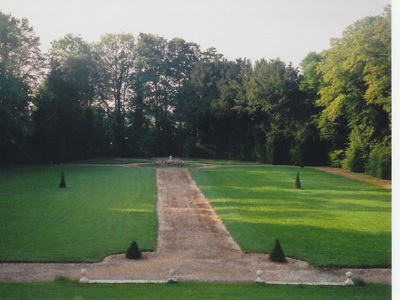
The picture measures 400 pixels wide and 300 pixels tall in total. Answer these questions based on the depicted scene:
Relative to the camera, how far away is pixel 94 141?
45344 mm

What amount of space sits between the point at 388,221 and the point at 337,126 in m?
22.9

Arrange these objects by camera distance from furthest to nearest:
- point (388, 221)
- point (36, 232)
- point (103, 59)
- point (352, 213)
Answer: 1. point (103, 59)
2. point (352, 213)
3. point (388, 221)
4. point (36, 232)

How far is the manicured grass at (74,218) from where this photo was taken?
12023mm

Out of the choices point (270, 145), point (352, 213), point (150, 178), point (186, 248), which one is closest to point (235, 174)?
point (150, 178)

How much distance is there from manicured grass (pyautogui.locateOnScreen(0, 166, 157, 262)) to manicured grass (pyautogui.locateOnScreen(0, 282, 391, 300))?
8.48 ft

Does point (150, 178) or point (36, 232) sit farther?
point (150, 178)

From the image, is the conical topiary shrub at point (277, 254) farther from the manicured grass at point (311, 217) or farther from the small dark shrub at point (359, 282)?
the small dark shrub at point (359, 282)

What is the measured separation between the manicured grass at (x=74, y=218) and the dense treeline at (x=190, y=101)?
11.7 m

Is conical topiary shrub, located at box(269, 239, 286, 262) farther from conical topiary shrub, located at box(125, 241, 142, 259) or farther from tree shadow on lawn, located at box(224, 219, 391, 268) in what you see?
conical topiary shrub, located at box(125, 241, 142, 259)

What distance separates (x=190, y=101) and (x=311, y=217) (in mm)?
33041

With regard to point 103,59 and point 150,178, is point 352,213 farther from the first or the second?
point 103,59

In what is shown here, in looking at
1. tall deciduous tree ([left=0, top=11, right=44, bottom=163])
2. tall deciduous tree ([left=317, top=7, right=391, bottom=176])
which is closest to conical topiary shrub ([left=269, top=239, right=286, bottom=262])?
tall deciduous tree ([left=317, top=7, right=391, bottom=176])

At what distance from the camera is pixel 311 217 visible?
1644 centimetres

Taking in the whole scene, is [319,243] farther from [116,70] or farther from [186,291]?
[116,70]
